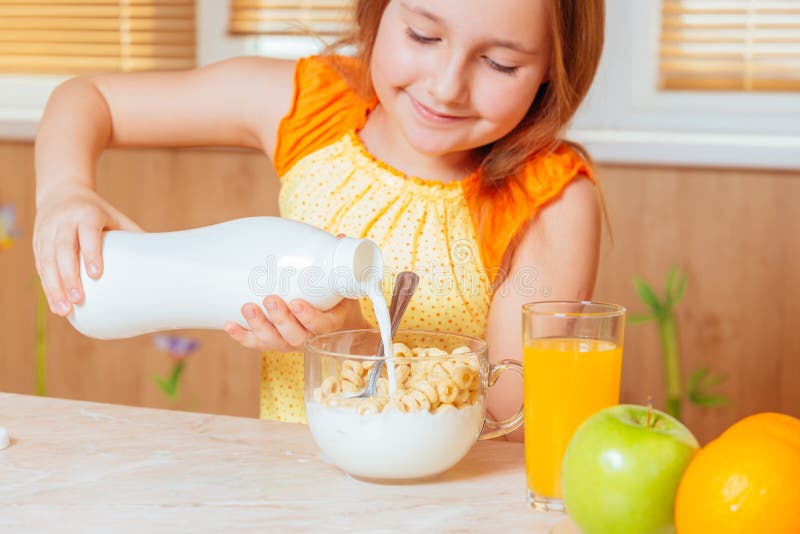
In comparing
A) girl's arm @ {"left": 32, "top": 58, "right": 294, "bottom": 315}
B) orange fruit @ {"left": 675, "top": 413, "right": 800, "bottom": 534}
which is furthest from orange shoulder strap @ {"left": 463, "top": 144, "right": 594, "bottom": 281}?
orange fruit @ {"left": 675, "top": 413, "right": 800, "bottom": 534}

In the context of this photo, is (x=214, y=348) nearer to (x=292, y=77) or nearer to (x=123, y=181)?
(x=123, y=181)

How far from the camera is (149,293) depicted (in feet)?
3.00

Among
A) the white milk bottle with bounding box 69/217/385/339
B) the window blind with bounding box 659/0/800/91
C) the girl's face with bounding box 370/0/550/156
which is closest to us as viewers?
the white milk bottle with bounding box 69/217/385/339

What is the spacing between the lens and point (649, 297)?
2.13 metres

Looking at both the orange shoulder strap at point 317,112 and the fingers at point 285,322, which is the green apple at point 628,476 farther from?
the orange shoulder strap at point 317,112

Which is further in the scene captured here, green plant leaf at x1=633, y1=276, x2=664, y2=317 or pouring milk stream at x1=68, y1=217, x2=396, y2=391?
green plant leaf at x1=633, y1=276, x2=664, y2=317

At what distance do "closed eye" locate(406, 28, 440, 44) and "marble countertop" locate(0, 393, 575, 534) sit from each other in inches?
17.4

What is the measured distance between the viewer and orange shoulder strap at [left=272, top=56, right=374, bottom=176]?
1359mm

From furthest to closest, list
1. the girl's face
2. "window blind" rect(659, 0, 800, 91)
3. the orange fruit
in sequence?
1. "window blind" rect(659, 0, 800, 91)
2. the girl's face
3. the orange fruit

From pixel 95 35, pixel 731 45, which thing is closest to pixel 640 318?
pixel 731 45

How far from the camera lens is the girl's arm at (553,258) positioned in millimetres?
1234

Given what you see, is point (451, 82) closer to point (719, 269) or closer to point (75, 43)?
point (719, 269)

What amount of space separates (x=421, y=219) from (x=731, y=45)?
1120mm

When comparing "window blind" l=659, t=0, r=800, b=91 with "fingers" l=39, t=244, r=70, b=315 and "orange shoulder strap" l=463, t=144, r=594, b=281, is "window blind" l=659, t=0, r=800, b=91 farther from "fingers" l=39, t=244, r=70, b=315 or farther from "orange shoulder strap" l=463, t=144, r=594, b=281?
"fingers" l=39, t=244, r=70, b=315
